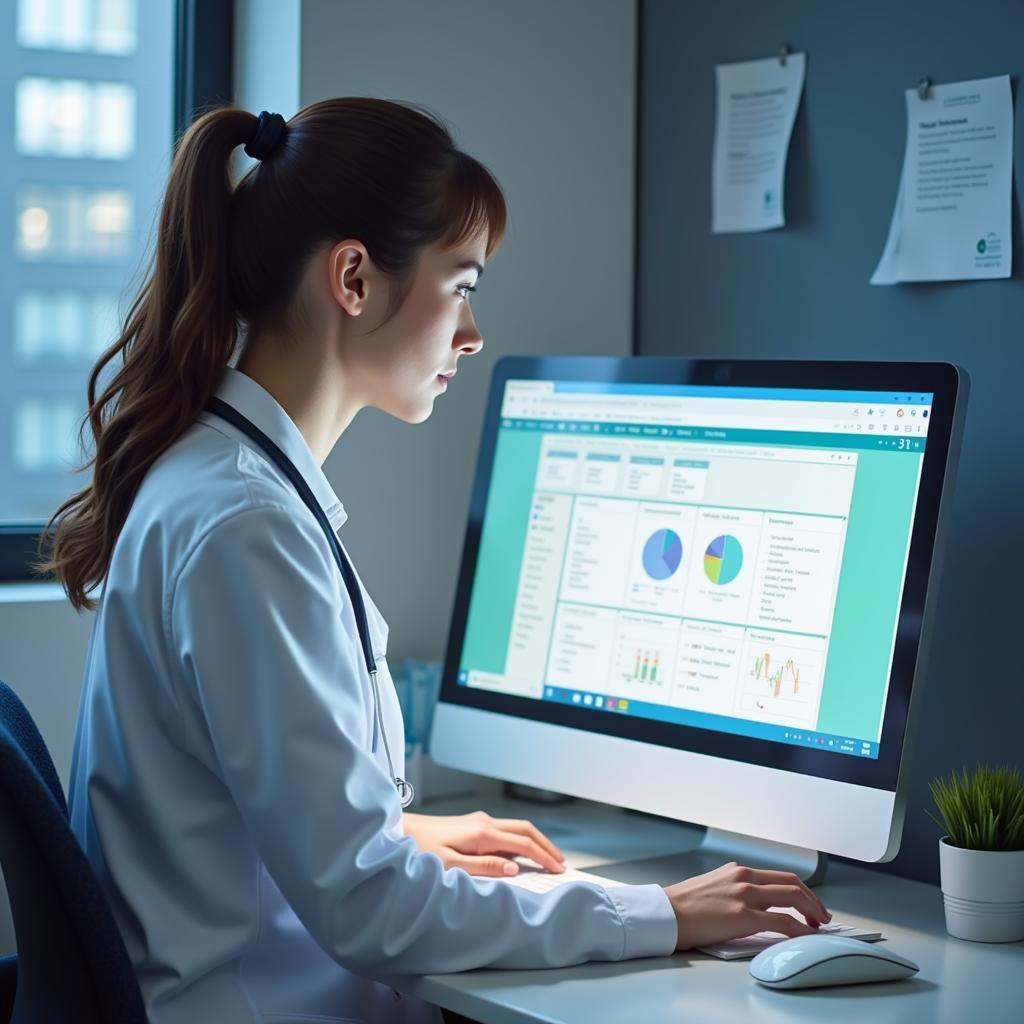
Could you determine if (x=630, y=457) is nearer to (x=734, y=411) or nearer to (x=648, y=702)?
(x=734, y=411)

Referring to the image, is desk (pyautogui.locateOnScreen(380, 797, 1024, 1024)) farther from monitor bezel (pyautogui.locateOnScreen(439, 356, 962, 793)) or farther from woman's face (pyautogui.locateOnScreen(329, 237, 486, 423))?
woman's face (pyautogui.locateOnScreen(329, 237, 486, 423))

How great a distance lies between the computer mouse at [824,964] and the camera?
1098mm

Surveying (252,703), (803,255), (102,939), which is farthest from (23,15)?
(102,939)

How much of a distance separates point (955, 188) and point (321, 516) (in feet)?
2.67

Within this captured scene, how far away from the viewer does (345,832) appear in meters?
1.03

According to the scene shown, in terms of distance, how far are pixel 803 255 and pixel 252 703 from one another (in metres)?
0.99

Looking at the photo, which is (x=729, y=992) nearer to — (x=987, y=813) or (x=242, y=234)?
(x=987, y=813)

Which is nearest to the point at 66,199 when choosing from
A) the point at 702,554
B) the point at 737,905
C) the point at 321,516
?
the point at 321,516

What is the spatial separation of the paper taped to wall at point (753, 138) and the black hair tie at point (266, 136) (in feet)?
2.36

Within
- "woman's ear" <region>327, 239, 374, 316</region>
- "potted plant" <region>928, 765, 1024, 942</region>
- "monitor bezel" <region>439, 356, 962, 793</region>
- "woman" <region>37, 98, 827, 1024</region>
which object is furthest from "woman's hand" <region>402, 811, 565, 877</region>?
"woman's ear" <region>327, 239, 374, 316</region>

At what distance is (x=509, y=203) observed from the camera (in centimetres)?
187

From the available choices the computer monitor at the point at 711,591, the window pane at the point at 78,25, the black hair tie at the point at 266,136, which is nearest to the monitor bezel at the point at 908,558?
the computer monitor at the point at 711,591

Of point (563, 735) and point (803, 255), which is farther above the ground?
point (803, 255)

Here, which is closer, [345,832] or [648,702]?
[345,832]
